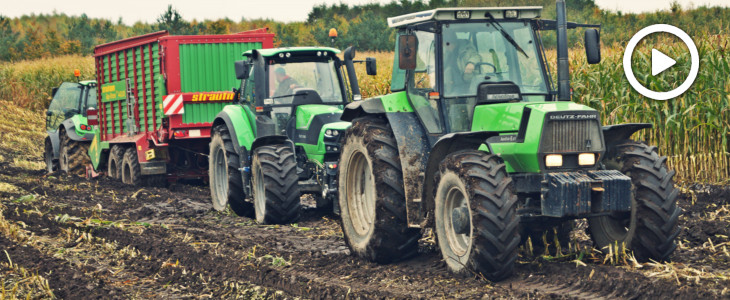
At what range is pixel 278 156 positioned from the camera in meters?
11.2

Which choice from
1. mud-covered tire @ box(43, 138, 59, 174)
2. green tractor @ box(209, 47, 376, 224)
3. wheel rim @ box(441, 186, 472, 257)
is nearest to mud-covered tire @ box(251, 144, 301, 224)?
green tractor @ box(209, 47, 376, 224)

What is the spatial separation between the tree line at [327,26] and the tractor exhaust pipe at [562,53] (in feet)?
71.6

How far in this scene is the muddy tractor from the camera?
784 inches

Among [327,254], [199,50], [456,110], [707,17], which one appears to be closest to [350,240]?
[327,254]

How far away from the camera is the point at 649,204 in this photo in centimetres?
692

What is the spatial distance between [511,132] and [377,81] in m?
12.5

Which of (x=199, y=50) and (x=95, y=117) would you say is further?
(x=95, y=117)

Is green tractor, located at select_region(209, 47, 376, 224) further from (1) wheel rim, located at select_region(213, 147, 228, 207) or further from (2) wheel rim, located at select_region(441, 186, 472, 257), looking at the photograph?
(2) wheel rim, located at select_region(441, 186, 472, 257)

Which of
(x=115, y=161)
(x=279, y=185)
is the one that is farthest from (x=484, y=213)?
(x=115, y=161)

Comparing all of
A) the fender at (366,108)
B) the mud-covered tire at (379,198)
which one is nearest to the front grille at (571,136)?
the mud-covered tire at (379,198)

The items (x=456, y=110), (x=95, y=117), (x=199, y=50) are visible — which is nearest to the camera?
(x=456, y=110)

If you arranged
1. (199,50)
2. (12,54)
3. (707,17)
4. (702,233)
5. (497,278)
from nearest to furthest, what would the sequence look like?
1. (497,278)
2. (702,233)
3. (199,50)
4. (707,17)
5. (12,54)

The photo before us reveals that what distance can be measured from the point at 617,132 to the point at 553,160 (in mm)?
772

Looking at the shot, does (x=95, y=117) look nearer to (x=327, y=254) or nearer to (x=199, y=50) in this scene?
(x=199, y=50)
